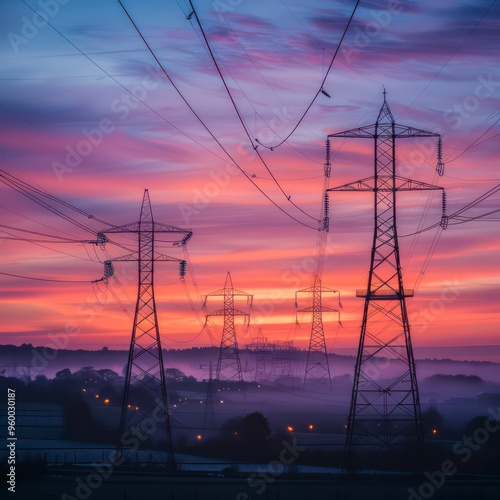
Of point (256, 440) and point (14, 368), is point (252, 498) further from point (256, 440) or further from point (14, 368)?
point (14, 368)

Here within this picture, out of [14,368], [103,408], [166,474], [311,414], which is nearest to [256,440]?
[166,474]

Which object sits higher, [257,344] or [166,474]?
[257,344]

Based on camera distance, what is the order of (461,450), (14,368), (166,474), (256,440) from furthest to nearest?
(14,368), (256,440), (461,450), (166,474)

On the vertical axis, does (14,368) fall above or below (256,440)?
above

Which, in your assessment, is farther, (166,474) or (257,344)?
(257,344)

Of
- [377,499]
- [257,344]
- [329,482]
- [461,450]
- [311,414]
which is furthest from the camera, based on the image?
[257,344]

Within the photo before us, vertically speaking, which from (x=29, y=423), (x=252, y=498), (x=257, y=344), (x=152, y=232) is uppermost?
(x=257, y=344)

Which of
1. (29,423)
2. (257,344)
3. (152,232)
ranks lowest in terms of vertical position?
(29,423)

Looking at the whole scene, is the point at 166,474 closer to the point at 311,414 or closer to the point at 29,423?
the point at 29,423

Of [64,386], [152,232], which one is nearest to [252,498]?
[152,232]
